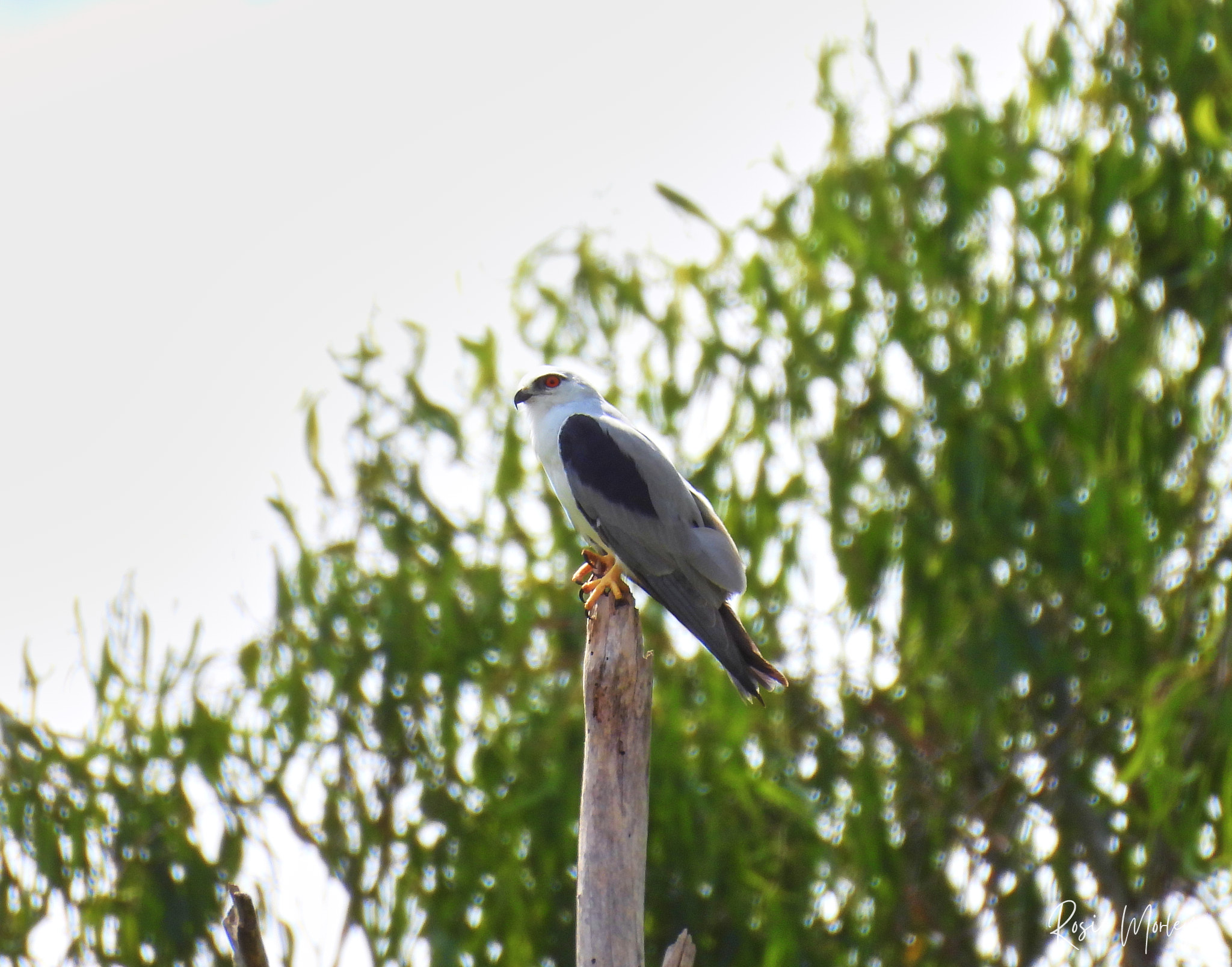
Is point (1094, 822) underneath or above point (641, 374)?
underneath

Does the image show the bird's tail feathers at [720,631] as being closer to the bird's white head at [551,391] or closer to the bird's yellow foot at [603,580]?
→ the bird's yellow foot at [603,580]

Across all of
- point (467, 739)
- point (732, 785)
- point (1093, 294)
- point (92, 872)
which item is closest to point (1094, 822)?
point (732, 785)

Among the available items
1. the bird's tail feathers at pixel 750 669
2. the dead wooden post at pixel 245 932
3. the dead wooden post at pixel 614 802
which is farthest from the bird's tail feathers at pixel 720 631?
the dead wooden post at pixel 245 932

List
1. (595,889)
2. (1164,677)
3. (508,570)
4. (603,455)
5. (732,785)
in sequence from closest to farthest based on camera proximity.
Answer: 1. (595,889)
2. (603,455)
3. (1164,677)
4. (732,785)
5. (508,570)

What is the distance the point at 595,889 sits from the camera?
2.79 m

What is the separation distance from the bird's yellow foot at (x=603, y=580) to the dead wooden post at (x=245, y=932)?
3.94 feet

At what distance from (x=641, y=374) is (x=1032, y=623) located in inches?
62.4

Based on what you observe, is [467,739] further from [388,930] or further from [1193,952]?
[1193,952]

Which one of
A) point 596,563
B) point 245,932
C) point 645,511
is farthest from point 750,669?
point 245,932

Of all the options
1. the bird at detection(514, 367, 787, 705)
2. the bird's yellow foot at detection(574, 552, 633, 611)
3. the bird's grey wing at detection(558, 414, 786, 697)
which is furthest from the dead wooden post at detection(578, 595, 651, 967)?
the bird's grey wing at detection(558, 414, 786, 697)

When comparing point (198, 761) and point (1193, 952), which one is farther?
point (198, 761)

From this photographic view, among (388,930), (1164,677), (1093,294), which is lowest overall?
(388,930)

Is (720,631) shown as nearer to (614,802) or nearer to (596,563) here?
(596,563)

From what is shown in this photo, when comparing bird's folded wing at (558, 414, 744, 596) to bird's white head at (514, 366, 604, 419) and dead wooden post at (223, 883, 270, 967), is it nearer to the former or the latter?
bird's white head at (514, 366, 604, 419)
